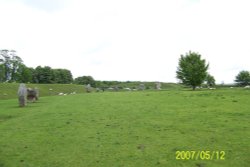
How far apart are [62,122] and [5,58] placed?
123m

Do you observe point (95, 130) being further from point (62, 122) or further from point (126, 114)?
point (126, 114)

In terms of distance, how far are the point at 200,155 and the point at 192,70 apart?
2189 inches

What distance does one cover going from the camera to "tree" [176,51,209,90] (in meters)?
66.7

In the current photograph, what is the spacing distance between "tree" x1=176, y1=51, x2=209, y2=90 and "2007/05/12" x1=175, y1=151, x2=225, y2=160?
54.7 metres

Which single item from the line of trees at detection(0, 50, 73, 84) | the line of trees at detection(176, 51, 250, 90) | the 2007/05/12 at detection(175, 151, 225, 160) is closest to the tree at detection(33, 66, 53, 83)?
the line of trees at detection(0, 50, 73, 84)

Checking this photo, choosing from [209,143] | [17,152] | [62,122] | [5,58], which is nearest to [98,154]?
[17,152]

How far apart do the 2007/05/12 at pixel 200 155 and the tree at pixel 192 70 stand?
54708 mm

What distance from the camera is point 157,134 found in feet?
52.4

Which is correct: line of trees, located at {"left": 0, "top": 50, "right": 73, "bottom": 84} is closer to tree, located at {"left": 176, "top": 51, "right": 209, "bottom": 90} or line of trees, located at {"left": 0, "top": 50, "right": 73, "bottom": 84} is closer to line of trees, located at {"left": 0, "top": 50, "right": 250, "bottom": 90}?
line of trees, located at {"left": 0, "top": 50, "right": 250, "bottom": 90}

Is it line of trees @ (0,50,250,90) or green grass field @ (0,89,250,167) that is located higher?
line of trees @ (0,50,250,90)

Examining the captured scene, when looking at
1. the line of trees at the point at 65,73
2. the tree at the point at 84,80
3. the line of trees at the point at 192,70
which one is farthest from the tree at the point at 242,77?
the tree at the point at 84,80

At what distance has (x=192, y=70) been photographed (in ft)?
220

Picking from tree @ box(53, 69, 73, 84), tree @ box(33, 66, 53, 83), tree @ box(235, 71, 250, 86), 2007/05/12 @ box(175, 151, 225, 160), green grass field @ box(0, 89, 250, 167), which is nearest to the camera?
2007/05/12 @ box(175, 151, 225, 160)

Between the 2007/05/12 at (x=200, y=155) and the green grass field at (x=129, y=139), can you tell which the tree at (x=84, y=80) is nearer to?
the green grass field at (x=129, y=139)
